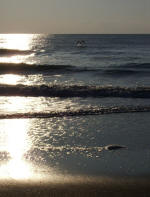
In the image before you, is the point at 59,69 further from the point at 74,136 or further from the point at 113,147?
the point at 113,147

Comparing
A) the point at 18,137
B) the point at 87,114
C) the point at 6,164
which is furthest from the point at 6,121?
the point at 6,164

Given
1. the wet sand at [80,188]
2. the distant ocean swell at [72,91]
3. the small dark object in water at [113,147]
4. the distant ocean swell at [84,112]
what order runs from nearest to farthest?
the wet sand at [80,188]
the small dark object in water at [113,147]
the distant ocean swell at [84,112]
the distant ocean swell at [72,91]

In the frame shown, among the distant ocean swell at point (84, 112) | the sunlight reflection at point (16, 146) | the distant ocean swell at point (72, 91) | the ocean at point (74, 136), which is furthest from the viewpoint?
the distant ocean swell at point (72, 91)

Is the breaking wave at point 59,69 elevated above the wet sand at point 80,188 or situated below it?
above

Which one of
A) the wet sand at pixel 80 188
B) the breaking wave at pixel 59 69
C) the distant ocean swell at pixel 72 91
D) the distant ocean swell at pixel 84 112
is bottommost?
the wet sand at pixel 80 188

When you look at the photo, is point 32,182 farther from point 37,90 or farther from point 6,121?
point 37,90

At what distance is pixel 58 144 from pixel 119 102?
603 centimetres

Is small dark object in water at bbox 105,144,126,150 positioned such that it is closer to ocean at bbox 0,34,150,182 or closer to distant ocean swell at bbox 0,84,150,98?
ocean at bbox 0,34,150,182

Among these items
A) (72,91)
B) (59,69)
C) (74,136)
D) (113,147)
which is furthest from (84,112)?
(59,69)

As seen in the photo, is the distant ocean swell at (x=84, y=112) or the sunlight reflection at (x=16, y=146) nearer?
the sunlight reflection at (x=16, y=146)

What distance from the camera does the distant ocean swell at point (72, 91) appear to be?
1512cm

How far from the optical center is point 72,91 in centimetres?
1602

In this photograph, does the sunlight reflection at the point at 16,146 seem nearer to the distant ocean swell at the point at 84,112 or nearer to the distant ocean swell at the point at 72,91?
the distant ocean swell at the point at 84,112

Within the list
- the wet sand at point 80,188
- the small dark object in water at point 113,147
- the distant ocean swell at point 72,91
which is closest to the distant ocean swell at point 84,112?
the distant ocean swell at point 72,91
